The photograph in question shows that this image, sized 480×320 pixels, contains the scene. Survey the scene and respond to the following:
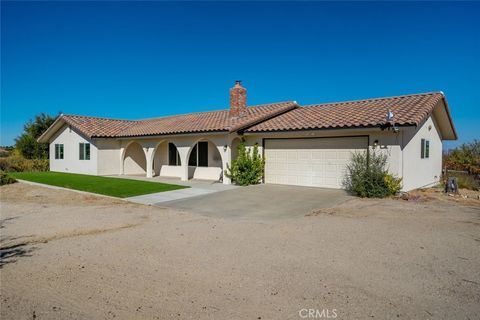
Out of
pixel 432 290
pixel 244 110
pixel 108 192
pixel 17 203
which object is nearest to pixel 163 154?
pixel 244 110

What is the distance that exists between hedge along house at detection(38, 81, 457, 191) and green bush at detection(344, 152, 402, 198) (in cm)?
52

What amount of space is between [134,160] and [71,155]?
5.20 meters

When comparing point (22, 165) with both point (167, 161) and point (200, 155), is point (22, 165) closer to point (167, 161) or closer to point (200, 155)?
point (167, 161)

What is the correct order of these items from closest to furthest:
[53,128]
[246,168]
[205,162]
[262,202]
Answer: [262,202] < [246,168] < [205,162] < [53,128]

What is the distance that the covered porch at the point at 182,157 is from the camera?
1769 centimetres

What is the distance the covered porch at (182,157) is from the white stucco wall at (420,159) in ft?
Answer: 27.6

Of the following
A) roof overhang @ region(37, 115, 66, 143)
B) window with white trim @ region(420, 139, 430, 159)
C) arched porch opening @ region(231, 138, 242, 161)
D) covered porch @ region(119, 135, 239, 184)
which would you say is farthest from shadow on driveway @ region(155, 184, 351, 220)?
roof overhang @ region(37, 115, 66, 143)

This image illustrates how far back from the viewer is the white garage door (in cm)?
1455

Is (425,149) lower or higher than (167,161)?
higher

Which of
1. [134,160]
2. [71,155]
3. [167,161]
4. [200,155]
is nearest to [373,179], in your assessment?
[200,155]

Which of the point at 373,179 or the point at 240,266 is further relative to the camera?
the point at 373,179

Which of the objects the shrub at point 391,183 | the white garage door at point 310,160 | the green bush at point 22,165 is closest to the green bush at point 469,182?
the shrub at point 391,183

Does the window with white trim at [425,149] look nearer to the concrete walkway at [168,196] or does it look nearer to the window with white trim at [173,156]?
the concrete walkway at [168,196]

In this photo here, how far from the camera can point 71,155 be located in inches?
1006
